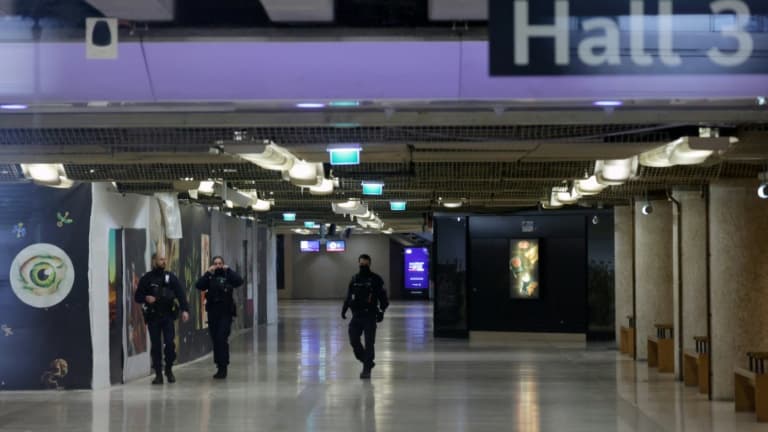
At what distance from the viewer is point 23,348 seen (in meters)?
13.4

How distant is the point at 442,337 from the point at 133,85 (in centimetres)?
1791

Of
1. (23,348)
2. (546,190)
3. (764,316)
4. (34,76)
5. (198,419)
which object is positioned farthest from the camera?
(546,190)

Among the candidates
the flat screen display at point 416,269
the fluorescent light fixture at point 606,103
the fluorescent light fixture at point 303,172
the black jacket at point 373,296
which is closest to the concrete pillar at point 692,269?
the black jacket at point 373,296

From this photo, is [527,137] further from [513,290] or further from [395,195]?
[513,290]

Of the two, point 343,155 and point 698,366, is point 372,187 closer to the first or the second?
point 698,366

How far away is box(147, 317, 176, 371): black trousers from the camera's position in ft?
46.6

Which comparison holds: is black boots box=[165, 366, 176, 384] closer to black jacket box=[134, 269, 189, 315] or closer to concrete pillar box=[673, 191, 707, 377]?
black jacket box=[134, 269, 189, 315]

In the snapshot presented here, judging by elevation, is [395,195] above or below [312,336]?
above

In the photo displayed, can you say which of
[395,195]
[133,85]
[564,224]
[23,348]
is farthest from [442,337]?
[133,85]

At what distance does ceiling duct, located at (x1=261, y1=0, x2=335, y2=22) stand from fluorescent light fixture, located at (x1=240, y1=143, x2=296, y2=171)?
2637mm

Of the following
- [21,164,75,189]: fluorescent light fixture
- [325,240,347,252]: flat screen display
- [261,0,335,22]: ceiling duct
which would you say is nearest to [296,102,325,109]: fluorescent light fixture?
[261,0,335,22]: ceiling duct

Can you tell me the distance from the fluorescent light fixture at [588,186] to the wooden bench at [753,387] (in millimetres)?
2644

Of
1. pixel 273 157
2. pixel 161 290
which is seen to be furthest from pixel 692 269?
pixel 273 157

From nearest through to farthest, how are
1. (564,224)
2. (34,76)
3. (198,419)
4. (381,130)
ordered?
(34,76), (381,130), (198,419), (564,224)
